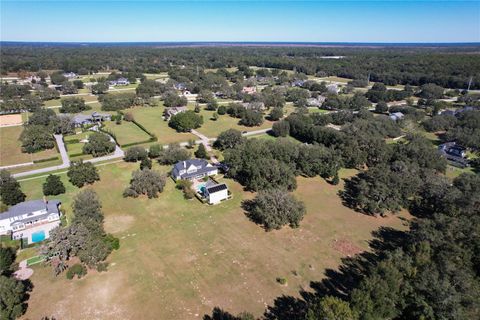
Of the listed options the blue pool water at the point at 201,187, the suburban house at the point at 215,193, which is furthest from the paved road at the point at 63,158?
the suburban house at the point at 215,193

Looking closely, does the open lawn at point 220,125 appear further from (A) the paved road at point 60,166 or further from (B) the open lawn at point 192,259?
(B) the open lawn at point 192,259

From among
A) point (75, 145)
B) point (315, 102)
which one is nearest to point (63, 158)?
point (75, 145)

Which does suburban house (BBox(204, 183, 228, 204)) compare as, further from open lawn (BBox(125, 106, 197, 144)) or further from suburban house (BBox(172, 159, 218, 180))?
open lawn (BBox(125, 106, 197, 144))

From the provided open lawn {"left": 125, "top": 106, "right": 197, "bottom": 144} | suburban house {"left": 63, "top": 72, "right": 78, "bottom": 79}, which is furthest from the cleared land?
suburban house {"left": 63, "top": 72, "right": 78, "bottom": 79}

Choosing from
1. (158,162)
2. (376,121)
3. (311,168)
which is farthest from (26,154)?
(376,121)

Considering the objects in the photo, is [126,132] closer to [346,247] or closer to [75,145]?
[75,145]

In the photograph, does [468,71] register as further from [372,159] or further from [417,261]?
[417,261]

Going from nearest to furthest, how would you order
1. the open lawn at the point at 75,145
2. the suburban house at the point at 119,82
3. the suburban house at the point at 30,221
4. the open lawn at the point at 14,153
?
the suburban house at the point at 30,221 < the open lawn at the point at 14,153 < the open lawn at the point at 75,145 < the suburban house at the point at 119,82
